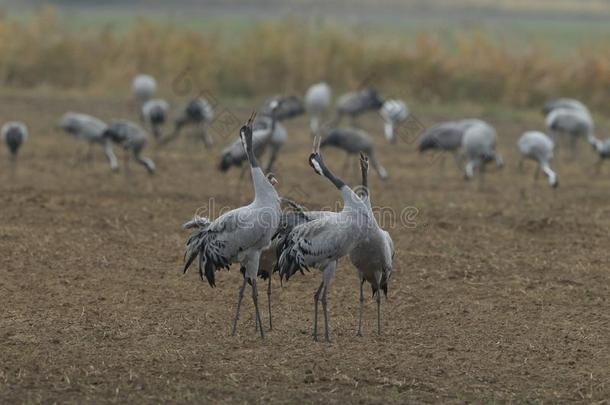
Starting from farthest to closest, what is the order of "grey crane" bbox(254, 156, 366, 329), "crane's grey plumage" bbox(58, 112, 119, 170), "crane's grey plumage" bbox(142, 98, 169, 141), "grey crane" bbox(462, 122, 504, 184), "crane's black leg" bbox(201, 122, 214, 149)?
"crane's black leg" bbox(201, 122, 214, 149)
"crane's grey plumage" bbox(142, 98, 169, 141)
"crane's grey plumage" bbox(58, 112, 119, 170)
"grey crane" bbox(462, 122, 504, 184)
"grey crane" bbox(254, 156, 366, 329)

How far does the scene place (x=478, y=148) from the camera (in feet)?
47.8

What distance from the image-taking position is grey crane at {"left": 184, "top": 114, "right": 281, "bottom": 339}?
7.36 m

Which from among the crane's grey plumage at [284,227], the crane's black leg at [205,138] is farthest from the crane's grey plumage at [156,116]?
the crane's grey plumage at [284,227]

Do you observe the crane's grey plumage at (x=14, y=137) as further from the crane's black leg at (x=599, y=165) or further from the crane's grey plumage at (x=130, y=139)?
the crane's black leg at (x=599, y=165)

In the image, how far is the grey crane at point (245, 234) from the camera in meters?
7.36

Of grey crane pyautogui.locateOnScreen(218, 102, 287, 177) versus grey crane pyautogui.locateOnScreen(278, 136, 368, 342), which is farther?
grey crane pyautogui.locateOnScreen(218, 102, 287, 177)

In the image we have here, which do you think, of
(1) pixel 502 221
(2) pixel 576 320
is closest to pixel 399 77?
(1) pixel 502 221

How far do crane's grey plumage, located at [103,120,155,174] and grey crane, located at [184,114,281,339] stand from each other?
657 cm

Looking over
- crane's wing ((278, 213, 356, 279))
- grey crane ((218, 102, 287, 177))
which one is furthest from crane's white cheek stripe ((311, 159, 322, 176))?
grey crane ((218, 102, 287, 177))

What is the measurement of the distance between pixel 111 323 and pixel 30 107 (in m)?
13.1

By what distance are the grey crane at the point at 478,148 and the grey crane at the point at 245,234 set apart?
23.7ft

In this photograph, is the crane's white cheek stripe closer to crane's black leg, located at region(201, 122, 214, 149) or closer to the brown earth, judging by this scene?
the brown earth

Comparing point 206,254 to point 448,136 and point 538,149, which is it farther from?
point 448,136

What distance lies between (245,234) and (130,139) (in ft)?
23.9
